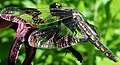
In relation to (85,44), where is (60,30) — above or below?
above

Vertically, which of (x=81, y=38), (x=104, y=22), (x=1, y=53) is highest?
(x=81, y=38)

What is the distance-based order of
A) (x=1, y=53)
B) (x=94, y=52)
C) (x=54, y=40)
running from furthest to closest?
1. (x=1, y=53)
2. (x=94, y=52)
3. (x=54, y=40)

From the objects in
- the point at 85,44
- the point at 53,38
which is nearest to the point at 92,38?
the point at 53,38

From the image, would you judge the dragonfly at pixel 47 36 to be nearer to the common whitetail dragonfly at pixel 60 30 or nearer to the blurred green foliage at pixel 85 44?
the common whitetail dragonfly at pixel 60 30

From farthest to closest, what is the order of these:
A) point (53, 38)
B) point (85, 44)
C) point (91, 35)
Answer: point (85, 44) < point (91, 35) < point (53, 38)

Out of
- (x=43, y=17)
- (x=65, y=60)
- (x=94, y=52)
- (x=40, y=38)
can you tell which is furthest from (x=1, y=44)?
(x=40, y=38)

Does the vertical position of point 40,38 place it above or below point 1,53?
above

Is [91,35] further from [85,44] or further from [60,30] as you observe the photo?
Answer: [85,44]

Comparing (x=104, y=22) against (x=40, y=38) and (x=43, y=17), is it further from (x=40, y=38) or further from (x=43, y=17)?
(x=40, y=38)

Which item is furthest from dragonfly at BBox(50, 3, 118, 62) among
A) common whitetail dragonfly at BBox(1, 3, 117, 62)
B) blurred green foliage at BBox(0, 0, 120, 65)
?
blurred green foliage at BBox(0, 0, 120, 65)
